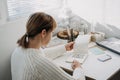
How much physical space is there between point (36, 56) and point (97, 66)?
63 cm

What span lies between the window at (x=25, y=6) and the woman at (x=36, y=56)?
0.71 meters

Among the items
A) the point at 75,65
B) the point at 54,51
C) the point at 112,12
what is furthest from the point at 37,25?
→ the point at 112,12

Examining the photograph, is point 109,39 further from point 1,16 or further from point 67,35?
point 1,16

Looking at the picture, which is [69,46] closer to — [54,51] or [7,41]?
[54,51]

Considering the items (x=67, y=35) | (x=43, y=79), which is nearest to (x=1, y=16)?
(x=67, y=35)

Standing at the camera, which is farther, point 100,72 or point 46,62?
point 100,72

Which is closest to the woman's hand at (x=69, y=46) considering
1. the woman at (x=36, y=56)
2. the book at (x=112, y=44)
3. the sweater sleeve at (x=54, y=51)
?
the sweater sleeve at (x=54, y=51)

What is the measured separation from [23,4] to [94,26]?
87 cm

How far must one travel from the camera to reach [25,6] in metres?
2.00

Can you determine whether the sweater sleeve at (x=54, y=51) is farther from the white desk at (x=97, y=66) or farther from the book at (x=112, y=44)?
the book at (x=112, y=44)

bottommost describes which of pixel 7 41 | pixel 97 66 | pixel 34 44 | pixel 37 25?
pixel 97 66

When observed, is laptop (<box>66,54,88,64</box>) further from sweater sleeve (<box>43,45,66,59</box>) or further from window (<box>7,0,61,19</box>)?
window (<box>7,0,61,19</box>)

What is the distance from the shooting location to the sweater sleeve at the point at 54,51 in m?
1.75

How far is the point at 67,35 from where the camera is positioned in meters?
2.09
